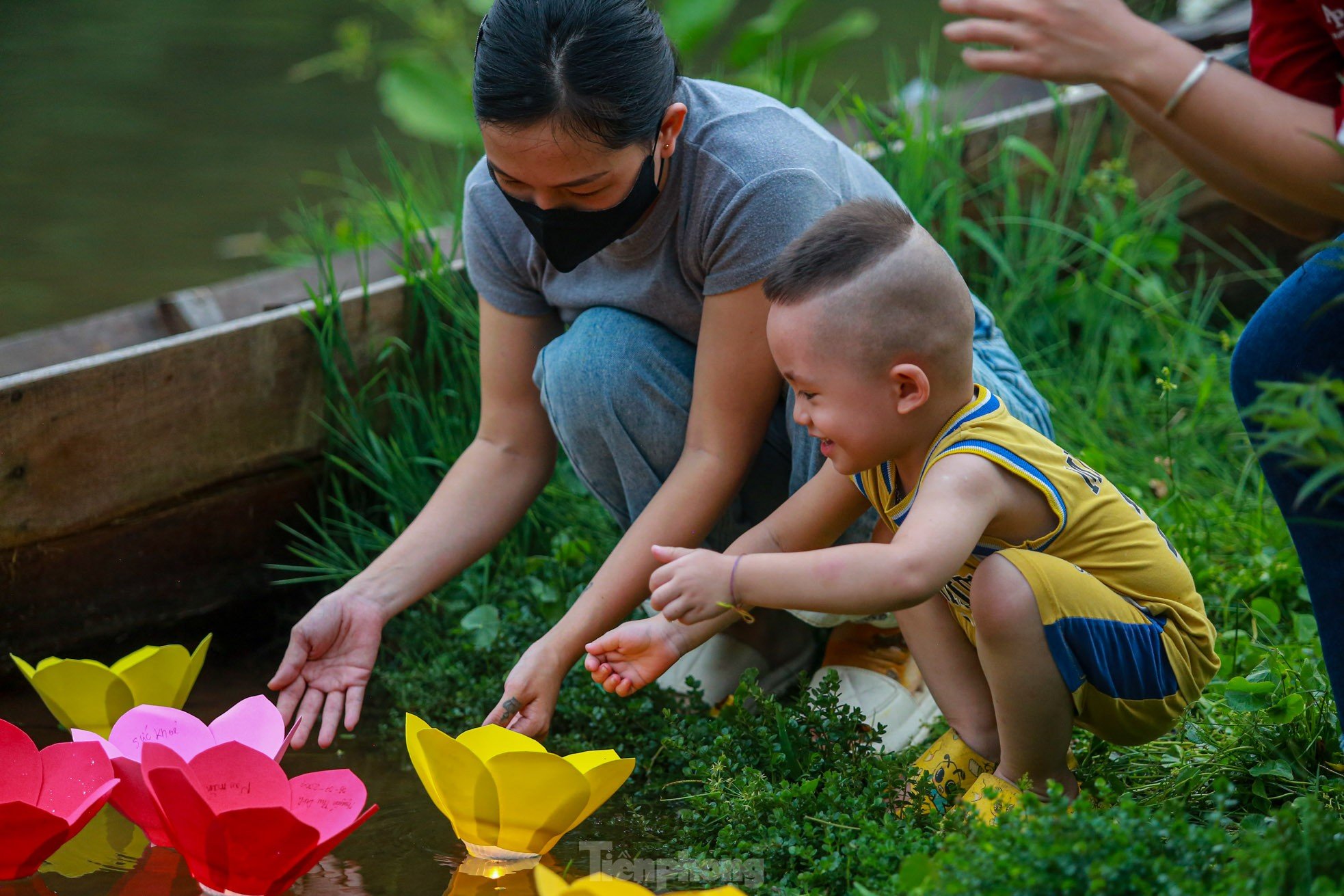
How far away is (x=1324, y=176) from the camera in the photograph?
4.32 feet

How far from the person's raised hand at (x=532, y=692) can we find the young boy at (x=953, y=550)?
0.13 m

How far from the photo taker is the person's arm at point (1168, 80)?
1.33 m

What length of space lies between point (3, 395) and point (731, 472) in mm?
1151

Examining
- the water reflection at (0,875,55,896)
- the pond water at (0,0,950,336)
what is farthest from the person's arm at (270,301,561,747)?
the pond water at (0,0,950,336)

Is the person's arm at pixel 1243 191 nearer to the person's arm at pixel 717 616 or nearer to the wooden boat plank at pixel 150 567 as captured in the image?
the person's arm at pixel 717 616

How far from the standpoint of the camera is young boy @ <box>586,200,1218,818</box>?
4.49ft

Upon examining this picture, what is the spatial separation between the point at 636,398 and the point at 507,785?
26.1 inches

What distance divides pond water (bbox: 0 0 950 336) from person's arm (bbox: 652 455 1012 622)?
3.50m

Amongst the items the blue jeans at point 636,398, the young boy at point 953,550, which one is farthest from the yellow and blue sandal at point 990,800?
the blue jeans at point 636,398

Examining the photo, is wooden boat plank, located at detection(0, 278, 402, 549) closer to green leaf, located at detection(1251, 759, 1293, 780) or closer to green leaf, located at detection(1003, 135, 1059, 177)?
green leaf, located at detection(1003, 135, 1059, 177)

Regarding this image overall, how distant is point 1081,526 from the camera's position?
1487 mm

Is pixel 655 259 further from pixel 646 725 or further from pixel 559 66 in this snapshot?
pixel 646 725

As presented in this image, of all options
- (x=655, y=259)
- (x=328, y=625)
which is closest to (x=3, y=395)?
(x=328, y=625)

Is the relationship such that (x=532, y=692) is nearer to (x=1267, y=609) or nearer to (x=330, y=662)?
(x=330, y=662)
